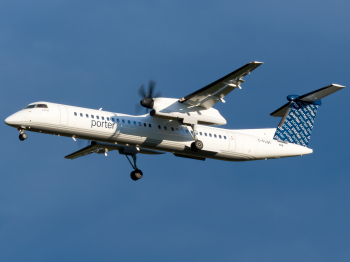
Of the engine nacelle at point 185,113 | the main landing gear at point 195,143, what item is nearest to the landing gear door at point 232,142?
the engine nacelle at point 185,113

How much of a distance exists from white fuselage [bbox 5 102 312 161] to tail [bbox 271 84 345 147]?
1.38 feet

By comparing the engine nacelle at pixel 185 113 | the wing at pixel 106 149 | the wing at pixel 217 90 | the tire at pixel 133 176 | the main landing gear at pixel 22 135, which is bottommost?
the tire at pixel 133 176

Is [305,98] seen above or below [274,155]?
above

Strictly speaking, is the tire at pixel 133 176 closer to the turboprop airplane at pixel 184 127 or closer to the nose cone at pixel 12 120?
the turboprop airplane at pixel 184 127

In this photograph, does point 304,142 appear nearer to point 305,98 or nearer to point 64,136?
point 305,98

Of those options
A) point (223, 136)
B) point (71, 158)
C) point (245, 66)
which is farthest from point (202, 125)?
point (71, 158)

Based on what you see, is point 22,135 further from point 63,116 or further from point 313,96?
point 313,96

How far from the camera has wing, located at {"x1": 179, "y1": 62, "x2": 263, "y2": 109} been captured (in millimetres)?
22544

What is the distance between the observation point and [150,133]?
24188 mm

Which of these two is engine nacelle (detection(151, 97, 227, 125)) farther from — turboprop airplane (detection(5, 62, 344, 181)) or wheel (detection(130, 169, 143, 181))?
wheel (detection(130, 169, 143, 181))

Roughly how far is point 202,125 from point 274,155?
3.82 metres

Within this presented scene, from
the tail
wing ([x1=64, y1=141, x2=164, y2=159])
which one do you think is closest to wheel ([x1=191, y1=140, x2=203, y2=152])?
wing ([x1=64, y1=141, x2=164, y2=159])

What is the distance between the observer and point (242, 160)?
26.6 m

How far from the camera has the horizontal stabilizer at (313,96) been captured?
82.8ft
